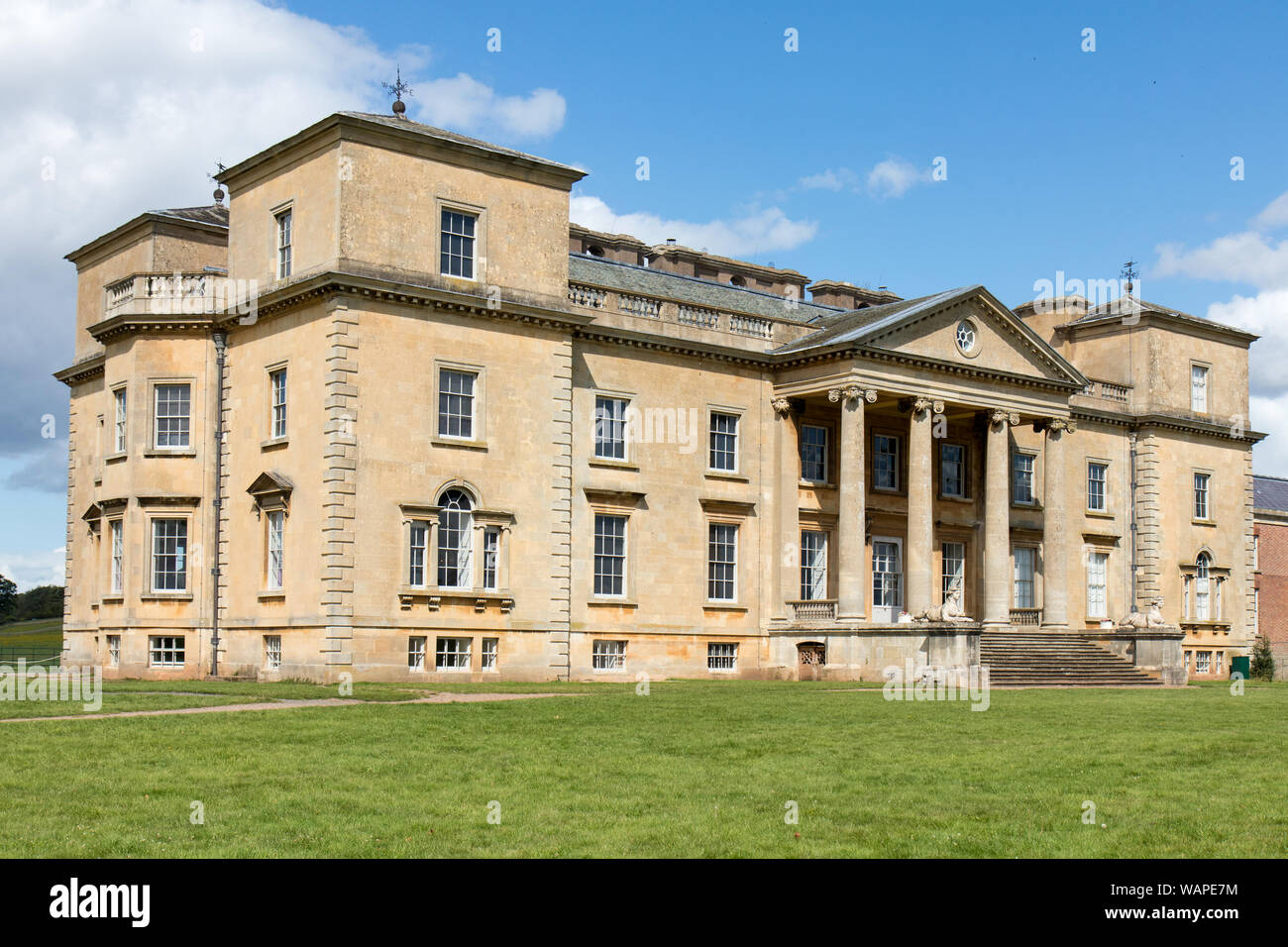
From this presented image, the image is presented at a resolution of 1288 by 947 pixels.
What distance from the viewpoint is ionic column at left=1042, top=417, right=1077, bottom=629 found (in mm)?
47156

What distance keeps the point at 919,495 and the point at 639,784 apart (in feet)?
→ 95.4

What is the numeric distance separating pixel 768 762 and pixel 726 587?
2586 cm

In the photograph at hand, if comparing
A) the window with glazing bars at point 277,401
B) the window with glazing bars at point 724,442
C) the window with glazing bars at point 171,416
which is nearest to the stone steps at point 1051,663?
the window with glazing bars at point 724,442

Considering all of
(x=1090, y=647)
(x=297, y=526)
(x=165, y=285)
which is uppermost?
(x=165, y=285)

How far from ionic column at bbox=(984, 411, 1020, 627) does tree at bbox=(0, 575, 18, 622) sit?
97.3 m

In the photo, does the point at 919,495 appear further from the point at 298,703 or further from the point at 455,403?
the point at 298,703

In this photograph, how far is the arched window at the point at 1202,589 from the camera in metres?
56.9

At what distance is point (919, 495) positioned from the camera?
43.4 meters

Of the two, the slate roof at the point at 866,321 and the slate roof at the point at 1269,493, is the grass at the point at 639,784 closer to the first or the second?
the slate roof at the point at 866,321

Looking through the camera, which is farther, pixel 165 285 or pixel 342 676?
pixel 165 285

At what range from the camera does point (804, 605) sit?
Answer: 4378 centimetres

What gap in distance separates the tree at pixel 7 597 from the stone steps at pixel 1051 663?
324ft
